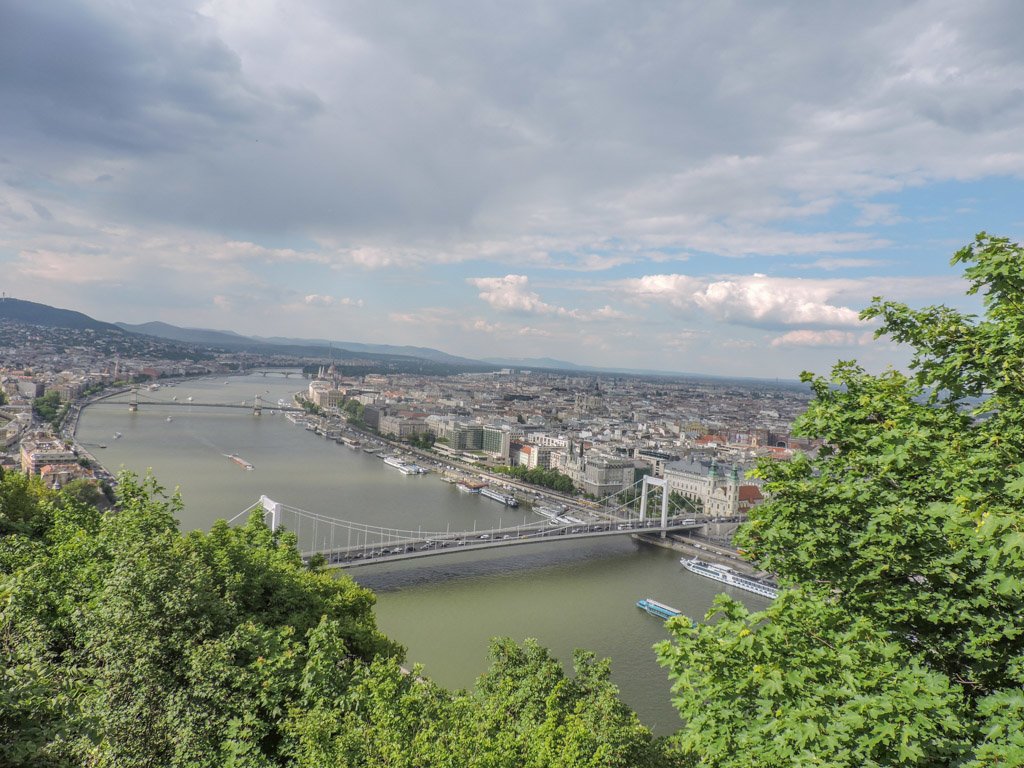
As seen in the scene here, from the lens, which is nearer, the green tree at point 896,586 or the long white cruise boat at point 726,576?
the green tree at point 896,586

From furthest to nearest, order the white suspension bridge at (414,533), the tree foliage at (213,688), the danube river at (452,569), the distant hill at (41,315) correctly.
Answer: the distant hill at (41,315)
the white suspension bridge at (414,533)
the danube river at (452,569)
the tree foliage at (213,688)

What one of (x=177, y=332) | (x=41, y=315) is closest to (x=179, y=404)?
(x=41, y=315)

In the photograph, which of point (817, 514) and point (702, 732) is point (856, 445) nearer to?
point (817, 514)

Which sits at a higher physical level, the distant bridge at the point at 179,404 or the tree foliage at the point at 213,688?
the tree foliage at the point at 213,688

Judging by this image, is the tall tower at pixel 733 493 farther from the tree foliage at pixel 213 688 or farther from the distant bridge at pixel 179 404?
→ the distant bridge at pixel 179 404

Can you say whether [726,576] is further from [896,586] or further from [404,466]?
[404,466]

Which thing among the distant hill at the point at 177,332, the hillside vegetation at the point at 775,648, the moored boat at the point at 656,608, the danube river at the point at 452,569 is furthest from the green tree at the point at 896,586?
the distant hill at the point at 177,332
